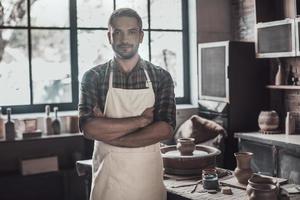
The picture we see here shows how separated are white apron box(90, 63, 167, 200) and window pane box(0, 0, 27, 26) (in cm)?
290

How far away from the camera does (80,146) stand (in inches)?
190

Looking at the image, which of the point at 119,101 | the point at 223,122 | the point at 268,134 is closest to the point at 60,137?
the point at 223,122

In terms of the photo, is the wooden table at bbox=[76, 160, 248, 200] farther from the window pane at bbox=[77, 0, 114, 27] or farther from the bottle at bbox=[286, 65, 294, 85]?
the window pane at bbox=[77, 0, 114, 27]

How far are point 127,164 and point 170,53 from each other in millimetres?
3603

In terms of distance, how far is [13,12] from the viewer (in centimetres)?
485

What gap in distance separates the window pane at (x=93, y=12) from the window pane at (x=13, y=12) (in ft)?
2.01

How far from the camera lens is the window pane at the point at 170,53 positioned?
18.5 ft

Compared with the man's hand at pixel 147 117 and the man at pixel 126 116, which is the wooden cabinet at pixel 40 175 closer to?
the man at pixel 126 116

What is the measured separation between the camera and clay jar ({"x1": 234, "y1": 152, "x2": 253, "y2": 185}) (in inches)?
96.3

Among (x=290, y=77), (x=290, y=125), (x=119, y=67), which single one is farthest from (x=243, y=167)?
(x=290, y=77)

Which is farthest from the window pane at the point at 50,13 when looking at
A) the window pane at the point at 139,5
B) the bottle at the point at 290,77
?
the bottle at the point at 290,77

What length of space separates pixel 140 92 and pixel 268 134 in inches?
105

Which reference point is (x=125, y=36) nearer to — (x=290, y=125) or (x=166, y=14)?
(x=290, y=125)

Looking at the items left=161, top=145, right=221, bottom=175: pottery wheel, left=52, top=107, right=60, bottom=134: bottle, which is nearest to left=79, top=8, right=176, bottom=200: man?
left=161, top=145, right=221, bottom=175: pottery wheel
